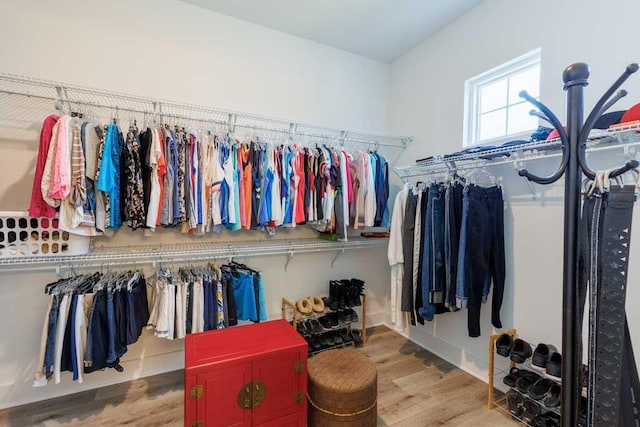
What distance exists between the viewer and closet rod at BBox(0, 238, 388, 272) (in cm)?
200

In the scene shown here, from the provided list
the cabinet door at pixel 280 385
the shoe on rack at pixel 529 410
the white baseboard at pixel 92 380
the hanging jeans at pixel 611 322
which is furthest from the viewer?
the white baseboard at pixel 92 380

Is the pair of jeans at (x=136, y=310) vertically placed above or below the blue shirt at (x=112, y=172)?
below

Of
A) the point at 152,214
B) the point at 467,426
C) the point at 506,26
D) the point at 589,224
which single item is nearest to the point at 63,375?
the point at 152,214

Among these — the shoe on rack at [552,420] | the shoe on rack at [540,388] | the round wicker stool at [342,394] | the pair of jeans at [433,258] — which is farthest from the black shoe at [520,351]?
the round wicker stool at [342,394]

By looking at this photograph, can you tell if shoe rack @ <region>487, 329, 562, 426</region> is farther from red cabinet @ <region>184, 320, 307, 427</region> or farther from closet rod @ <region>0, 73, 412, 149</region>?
closet rod @ <region>0, 73, 412, 149</region>

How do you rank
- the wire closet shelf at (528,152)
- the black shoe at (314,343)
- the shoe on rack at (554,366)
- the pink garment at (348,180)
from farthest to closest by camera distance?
1. the pink garment at (348,180)
2. the black shoe at (314,343)
3. the shoe on rack at (554,366)
4. the wire closet shelf at (528,152)

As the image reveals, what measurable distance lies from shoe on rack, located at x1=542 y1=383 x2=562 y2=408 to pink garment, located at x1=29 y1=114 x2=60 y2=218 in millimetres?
3158

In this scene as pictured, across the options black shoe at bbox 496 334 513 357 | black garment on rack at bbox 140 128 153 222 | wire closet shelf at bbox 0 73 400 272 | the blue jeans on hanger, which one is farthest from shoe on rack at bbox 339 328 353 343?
black garment on rack at bbox 140 128 153 222

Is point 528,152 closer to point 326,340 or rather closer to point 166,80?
point 326,340

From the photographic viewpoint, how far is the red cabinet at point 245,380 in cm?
149

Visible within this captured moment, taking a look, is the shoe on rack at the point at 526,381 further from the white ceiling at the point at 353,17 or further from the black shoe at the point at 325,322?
A: the white ceiling at the point at 353,17

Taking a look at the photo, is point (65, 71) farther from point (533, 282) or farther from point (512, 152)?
point (533, 282)

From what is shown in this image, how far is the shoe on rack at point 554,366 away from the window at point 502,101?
149 centimetres

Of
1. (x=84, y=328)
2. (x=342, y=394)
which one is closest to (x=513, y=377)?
(x=342, y=394)
